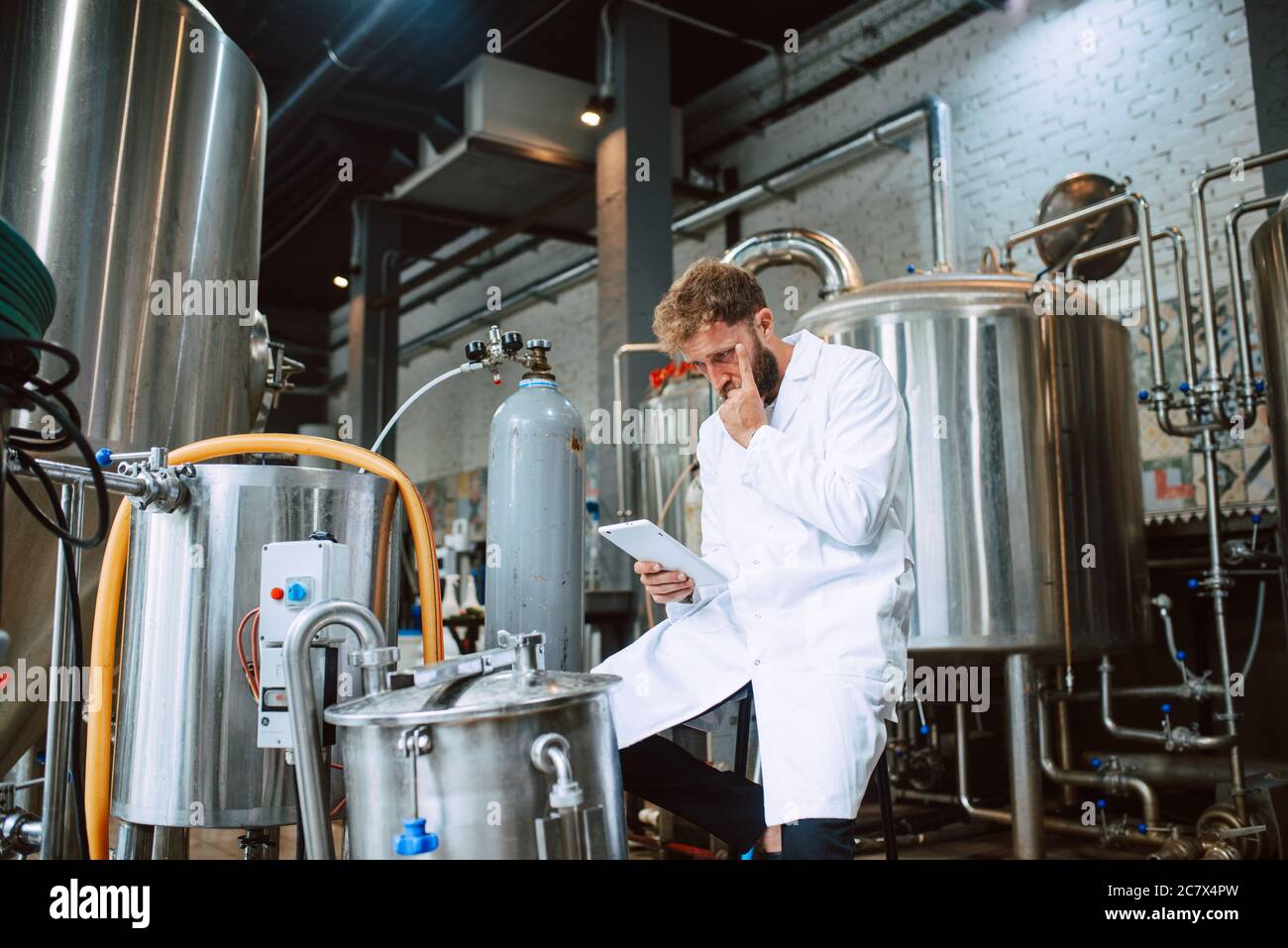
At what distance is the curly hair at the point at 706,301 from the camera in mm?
2115

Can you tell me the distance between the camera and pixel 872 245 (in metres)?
7.04

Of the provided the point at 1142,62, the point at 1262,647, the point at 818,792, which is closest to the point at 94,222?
the point at 818,792

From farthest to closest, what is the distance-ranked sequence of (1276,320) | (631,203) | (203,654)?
(631,203)
(1276,320)
(203,654)

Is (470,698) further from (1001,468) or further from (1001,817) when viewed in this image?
(1001,817)

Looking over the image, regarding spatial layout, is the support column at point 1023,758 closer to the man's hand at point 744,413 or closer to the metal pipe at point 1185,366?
the metal pipe at point 1185,366

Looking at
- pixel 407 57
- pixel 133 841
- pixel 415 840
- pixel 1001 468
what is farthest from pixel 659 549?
pixel 407 57

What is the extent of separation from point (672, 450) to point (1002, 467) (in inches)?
88.2

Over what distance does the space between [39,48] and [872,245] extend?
18.2 feet

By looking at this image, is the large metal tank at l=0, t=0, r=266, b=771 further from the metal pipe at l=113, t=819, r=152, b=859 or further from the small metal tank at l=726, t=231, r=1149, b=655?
the small metal tank at l=726, t=231, r=1149, b=655

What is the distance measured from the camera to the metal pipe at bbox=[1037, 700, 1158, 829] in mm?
3641

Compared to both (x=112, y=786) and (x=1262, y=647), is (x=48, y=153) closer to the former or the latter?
(x=112, y=786)

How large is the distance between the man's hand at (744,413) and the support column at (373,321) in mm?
8003

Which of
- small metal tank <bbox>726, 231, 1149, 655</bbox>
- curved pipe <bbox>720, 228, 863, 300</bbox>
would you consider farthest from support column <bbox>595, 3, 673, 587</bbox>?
small metal tank <bbox>726, 231, 1149, 655</bbox>

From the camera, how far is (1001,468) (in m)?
3.50
